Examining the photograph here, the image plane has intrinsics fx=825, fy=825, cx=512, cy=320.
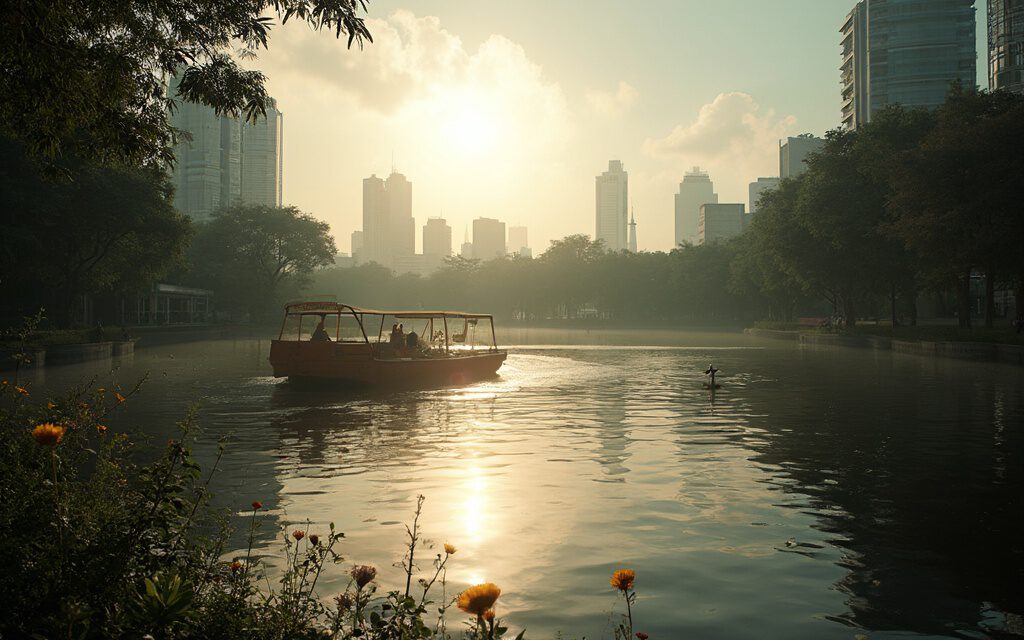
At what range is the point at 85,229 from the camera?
39938 mm

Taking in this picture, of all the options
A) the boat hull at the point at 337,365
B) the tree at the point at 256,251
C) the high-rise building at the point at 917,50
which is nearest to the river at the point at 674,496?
the boat hull at the point at 337,365

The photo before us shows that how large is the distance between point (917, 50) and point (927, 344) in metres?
122

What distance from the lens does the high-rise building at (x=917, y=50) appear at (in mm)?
141625

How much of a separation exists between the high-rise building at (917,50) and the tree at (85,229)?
5087 inches

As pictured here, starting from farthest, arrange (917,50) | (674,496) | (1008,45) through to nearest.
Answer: (917,50) < (1008,45) < (674,496)

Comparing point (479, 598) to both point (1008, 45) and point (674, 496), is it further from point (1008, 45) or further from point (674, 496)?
point (1008, 45)

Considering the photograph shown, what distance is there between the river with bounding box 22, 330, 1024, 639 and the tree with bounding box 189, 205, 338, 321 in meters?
66.2

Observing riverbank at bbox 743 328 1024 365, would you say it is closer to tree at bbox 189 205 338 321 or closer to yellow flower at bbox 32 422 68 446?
yellow flower at bbox 32 422 68 446

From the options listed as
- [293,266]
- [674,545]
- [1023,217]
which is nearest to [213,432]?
[674,545]

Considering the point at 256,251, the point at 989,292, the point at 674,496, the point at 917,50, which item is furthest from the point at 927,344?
the point at 917,50

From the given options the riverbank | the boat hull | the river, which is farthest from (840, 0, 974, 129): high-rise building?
the river

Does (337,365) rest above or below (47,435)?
below

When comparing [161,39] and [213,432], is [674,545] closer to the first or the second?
[161,39]

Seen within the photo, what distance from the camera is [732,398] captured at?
22656 millimetres
